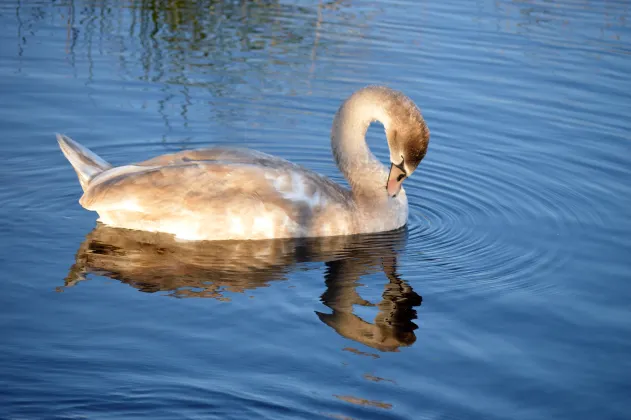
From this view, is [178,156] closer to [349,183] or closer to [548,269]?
[349,183]

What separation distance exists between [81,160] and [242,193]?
137cm

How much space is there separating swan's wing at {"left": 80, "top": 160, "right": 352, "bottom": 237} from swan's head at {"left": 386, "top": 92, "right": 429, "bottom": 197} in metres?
0.75

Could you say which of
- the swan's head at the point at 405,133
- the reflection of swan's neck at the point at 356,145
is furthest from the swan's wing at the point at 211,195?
the swan's head at the point at 405,133

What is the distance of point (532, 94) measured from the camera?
476 inches

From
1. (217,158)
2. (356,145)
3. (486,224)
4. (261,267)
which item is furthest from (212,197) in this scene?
(486,224)

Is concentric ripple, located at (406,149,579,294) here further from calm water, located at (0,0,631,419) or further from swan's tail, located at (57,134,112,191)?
swan's tail, located at (57,134,112,191)

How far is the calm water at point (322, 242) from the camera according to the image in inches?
237

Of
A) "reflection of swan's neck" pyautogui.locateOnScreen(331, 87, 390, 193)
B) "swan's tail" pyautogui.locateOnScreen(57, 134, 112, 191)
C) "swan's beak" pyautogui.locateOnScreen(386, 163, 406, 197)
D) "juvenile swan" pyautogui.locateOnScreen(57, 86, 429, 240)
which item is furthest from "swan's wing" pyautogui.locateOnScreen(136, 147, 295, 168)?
"swan's beak" pyautogui.locateOnScreen(386, 163, 406, 197)

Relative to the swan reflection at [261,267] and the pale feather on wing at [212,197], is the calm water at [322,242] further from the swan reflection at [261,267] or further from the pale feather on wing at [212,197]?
the pale feather on wing at [212,197]

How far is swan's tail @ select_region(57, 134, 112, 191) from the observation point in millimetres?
8641

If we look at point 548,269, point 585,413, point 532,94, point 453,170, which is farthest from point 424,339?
point 532,94

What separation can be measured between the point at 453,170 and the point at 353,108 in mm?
1550

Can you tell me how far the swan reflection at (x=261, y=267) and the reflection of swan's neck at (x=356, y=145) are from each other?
54 centimetres

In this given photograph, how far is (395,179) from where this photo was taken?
8820mm
